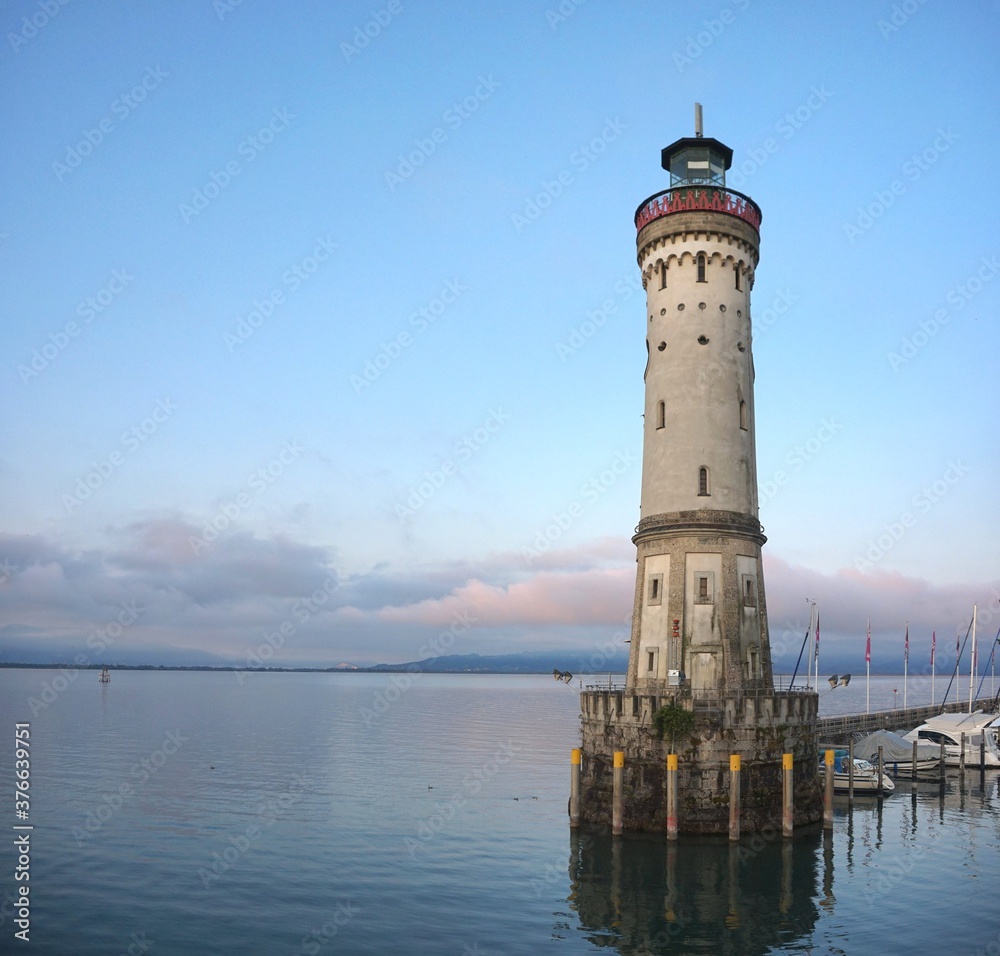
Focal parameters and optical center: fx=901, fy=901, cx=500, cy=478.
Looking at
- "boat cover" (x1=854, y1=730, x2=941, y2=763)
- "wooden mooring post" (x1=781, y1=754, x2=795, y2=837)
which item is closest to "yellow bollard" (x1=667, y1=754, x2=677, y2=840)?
"wooden mooring post" (x1=781, y1=754, x2=795, y2=837)

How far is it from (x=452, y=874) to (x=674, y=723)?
1255 centimetres

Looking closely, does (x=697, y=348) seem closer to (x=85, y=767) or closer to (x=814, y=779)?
(x=814, y=779)

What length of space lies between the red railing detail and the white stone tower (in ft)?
0.24

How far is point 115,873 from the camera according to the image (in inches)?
A: 1617

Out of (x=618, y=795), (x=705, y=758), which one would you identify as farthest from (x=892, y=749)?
(x=618, y=795)

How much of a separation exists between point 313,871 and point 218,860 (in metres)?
5.47

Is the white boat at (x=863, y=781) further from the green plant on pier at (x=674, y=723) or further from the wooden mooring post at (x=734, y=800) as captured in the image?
the green plant on pier at (x=674, y=723)

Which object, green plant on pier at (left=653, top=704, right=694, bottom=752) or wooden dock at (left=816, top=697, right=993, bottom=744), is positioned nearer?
green plant on pier at (left=653, top=704, right=694, bottom=752)

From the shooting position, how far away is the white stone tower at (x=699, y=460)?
4766 centimetres

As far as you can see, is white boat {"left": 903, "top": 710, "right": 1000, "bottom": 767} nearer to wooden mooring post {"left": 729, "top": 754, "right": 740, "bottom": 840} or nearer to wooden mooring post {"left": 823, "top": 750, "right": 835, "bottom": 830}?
wooden mooring post {"left": 823, "top": 750, "right": 835, "bottom": 830}

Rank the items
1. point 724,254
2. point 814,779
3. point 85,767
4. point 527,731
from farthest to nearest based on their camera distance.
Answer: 1. point 527,731
2. point 85,767
3. point 724,254
4. point 814,779

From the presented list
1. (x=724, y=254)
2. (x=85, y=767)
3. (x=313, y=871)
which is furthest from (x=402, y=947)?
(x=85, y=767)

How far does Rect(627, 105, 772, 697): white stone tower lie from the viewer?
47.7m

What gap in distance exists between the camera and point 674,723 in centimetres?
4334
